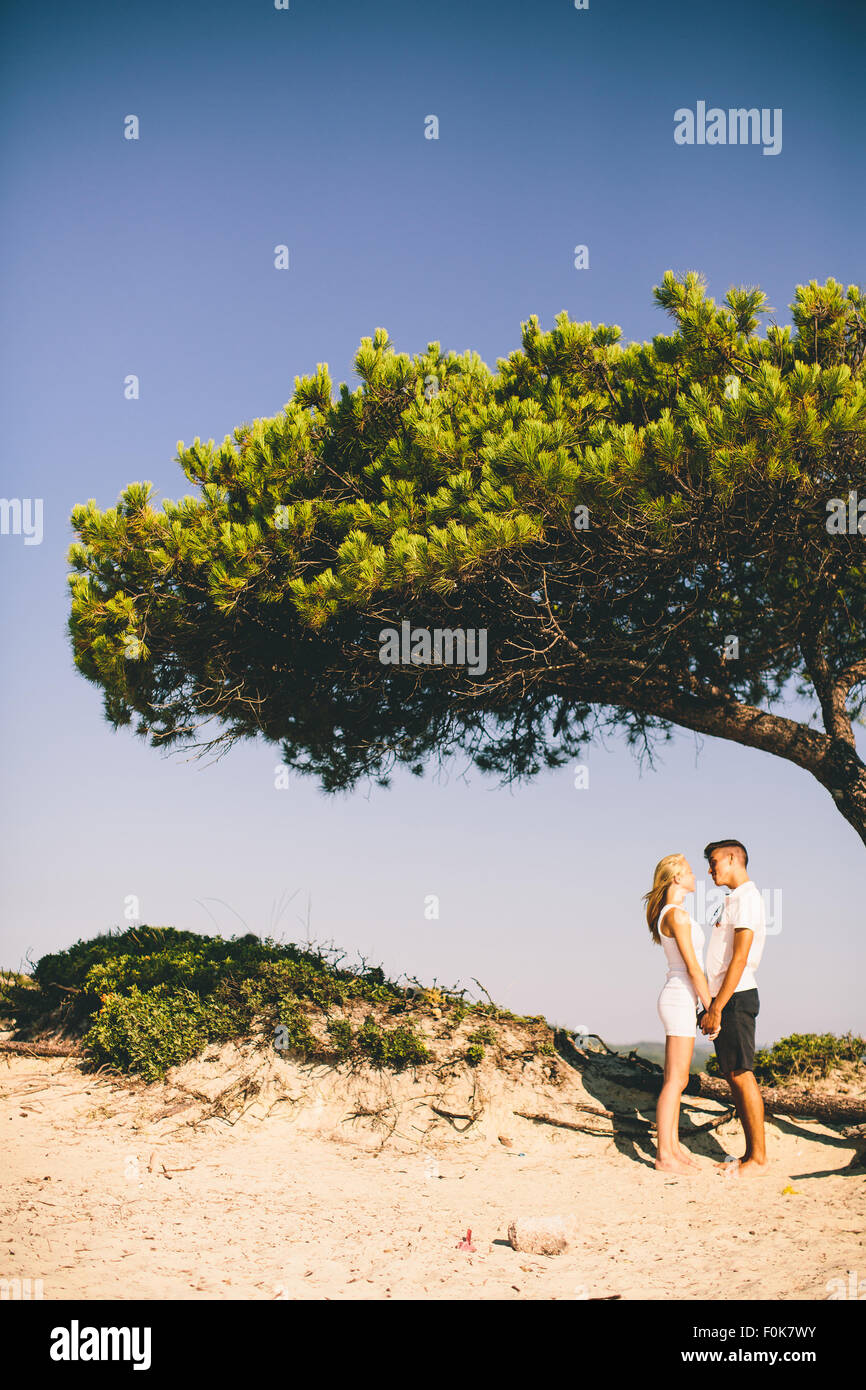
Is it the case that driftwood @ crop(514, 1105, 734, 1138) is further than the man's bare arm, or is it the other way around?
driftwood @ crop(514, 1105, 734, 1138)

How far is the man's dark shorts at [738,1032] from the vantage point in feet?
23.1

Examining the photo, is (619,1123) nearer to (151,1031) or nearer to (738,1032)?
(738,1032)

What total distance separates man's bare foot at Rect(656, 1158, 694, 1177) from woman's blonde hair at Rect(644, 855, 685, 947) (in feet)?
5.58

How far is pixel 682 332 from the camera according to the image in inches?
333

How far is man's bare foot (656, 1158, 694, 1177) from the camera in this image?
7203 millimetres

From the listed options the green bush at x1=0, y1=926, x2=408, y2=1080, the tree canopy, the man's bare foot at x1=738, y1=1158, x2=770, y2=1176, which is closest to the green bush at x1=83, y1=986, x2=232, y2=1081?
the green bush at x1=0, y1=926, x2=408, y2=1080

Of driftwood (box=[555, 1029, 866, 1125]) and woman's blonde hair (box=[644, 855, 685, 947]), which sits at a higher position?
woman's blonde hair (box=[644, 855, 685, 947])

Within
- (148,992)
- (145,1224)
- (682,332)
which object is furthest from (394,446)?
(145,1224)

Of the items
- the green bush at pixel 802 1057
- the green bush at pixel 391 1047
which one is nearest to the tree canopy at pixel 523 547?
the green bush at pixel 802 1057

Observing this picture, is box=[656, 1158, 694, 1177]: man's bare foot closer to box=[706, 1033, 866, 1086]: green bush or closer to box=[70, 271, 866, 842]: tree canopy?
box=[706, 1033, 866, 1086]: green bush

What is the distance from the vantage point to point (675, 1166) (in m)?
7.23

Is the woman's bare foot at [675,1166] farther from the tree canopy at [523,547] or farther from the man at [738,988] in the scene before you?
the tree canopy at [523,547]

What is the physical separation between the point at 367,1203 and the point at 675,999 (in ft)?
9.14

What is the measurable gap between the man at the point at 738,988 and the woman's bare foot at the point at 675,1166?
285mm
